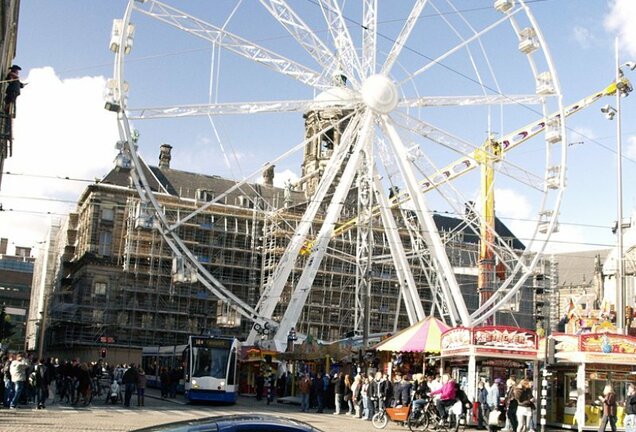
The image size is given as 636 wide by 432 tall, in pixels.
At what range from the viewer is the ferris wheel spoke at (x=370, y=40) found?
36219 millimetres

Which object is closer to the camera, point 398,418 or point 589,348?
point 398,418

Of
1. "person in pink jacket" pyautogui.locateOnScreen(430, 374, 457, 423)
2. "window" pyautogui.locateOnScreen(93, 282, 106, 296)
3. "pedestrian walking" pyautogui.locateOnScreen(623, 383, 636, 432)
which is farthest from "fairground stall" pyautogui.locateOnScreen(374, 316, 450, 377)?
"window" pyautogui.locateOnScreen(93, 282, 106, 296)

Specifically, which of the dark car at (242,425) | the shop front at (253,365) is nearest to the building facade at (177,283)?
the shop front at (253,365)

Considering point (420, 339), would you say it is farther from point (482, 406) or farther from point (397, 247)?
point (397, 247)

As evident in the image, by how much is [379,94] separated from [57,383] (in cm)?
1831

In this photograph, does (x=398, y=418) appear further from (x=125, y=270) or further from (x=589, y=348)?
(x=125, y=270)

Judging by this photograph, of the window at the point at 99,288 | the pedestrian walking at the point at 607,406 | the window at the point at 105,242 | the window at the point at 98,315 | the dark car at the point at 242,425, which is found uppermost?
the window at the point at 105,242

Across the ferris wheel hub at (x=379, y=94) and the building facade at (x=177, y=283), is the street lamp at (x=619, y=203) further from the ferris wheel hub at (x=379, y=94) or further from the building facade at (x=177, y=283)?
the building facade at (x=177, y=283)

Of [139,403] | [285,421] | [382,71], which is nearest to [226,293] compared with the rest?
[139,403]

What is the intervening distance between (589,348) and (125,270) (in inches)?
2026

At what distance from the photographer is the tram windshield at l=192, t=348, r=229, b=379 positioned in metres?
34.4

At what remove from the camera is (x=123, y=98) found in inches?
1233

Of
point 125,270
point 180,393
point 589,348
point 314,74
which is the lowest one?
point 180,393

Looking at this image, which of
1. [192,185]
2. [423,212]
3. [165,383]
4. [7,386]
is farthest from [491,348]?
[192,185]
